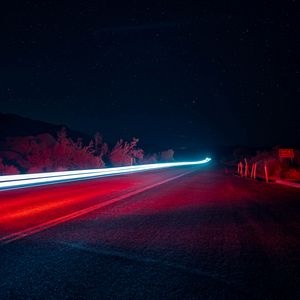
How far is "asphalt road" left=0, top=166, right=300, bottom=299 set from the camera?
139 inches

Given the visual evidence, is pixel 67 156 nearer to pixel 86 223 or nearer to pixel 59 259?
pixel 86 223

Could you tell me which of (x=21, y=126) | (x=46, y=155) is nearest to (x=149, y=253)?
(x=46, y=155)

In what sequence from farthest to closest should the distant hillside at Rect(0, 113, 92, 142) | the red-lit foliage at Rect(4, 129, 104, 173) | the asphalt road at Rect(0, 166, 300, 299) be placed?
the distant hillside at Rect(0, 113, 92, 142) → the red-lit foliage at Rect(4, 129, 104, 173) → the asphalt road at Rect(0, 166, 300, 299)

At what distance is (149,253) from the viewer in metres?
4.90

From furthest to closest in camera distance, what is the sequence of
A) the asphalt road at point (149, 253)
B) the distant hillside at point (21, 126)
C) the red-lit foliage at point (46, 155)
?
the distant hillside at point (21, 126) → the red-lit foliage at point (46, 155) → the asphalt road at point (149, 253)

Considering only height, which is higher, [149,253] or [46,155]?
[46,155]

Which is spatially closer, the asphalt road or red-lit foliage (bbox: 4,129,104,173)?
the asphalt road

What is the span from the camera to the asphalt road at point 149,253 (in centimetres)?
352

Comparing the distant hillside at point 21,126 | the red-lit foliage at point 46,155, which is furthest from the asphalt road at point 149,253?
the distant hillside at point 21,126

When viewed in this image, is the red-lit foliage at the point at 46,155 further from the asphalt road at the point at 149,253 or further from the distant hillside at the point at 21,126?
the distant hillside at the point at 21,126

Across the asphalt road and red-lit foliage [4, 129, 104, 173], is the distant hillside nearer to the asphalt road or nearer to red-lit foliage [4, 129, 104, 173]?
red-lit foliage [4, 129, 104, 173]

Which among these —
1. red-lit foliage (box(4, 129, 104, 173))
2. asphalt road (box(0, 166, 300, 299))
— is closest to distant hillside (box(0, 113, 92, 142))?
red-lit foliage (box(4, 129, 104, 173))

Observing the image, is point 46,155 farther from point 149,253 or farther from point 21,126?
point 21,126

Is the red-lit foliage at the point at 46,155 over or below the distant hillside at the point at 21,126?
below
